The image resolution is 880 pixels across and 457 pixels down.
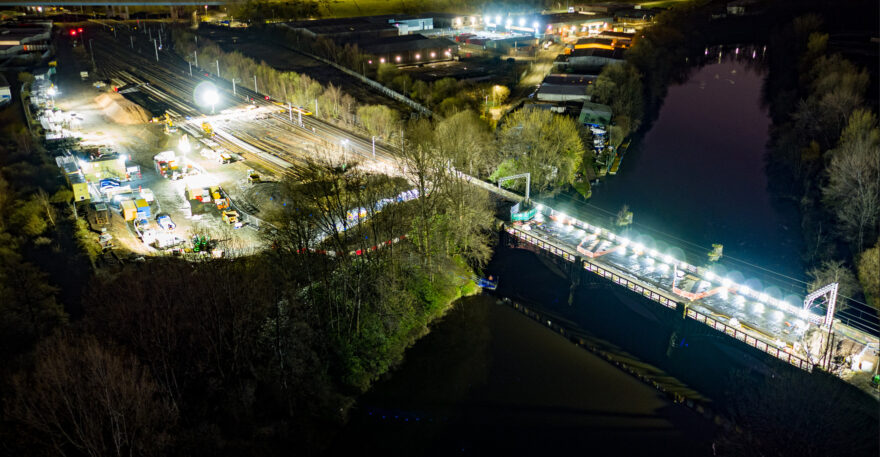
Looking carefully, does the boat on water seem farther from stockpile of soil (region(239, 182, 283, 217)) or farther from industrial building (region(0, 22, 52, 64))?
industrial building (region(0, 22, 52, 64))

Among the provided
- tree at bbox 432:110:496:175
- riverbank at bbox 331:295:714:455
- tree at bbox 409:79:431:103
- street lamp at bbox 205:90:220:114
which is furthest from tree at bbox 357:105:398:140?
riverbank at bbox 331:295:714:455

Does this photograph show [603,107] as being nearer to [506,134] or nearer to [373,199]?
[506,134]

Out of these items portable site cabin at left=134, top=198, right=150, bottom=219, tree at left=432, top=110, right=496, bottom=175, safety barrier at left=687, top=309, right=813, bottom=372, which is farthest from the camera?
tree at left=432, top=110, right=496, bottom=175

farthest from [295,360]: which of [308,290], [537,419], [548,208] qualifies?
[548,208]

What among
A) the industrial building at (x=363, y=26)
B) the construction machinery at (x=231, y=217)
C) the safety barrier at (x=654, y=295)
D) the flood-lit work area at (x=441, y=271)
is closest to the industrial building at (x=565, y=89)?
the flood-lit work area at (x=441, y=271)

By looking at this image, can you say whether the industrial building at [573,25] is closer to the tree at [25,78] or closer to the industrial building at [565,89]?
the industrial building at [565,89]

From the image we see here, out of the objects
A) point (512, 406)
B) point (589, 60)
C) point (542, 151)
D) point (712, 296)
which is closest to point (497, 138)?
point (542, 151)
